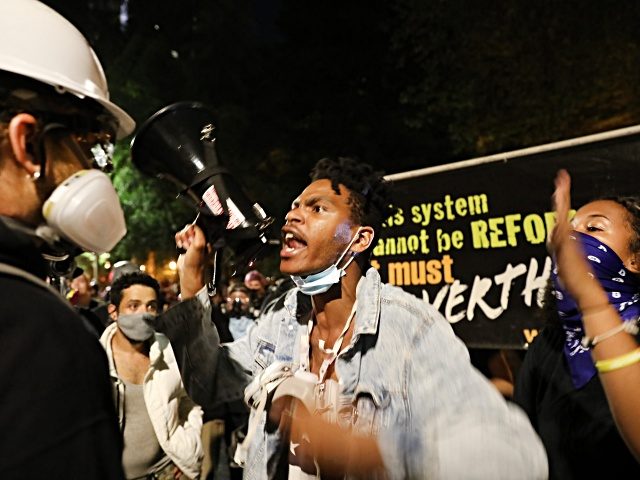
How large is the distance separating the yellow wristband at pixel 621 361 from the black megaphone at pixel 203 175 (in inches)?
54.0

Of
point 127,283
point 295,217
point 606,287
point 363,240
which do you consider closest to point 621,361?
point 606,287

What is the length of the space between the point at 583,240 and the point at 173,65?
1839 cm

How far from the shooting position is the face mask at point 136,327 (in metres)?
4.31

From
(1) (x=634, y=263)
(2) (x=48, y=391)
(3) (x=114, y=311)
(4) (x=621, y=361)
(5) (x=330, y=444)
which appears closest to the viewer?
(2) (x=48, y=391)

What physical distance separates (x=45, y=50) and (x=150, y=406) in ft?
10.1

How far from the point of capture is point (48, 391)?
1.10 meters

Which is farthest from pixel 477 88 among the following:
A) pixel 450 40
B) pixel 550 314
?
pixel 550 314

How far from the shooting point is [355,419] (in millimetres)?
2316

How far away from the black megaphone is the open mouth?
12.8 inches

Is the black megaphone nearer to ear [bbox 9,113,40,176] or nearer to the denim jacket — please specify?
the denim jacket

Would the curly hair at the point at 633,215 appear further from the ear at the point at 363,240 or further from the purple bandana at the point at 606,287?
the ear at the point at 363,240

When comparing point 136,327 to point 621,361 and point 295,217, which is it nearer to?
point 295,217

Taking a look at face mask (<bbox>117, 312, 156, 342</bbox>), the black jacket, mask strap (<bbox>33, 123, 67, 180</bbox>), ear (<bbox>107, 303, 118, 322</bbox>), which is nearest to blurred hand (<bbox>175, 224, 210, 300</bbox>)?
mask strap (<bbox>33, 123, 67, 180</bbox>)

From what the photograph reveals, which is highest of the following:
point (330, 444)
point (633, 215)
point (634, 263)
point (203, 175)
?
point (203, 175)
